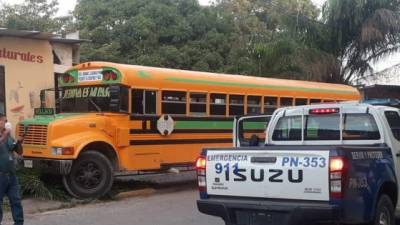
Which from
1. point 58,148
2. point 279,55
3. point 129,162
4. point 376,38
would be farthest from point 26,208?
point 376,38

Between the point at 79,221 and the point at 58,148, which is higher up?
the point at 58,148

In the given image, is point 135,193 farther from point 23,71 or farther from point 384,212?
point 384,212

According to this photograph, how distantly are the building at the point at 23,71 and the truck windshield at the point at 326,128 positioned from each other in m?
7.46

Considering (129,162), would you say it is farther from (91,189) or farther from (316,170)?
(316,170)

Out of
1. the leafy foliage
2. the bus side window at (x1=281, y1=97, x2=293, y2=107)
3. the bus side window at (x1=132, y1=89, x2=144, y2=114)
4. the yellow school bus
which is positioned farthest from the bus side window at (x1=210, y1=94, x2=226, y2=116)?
the leafy foliage

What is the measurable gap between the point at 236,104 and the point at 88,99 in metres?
3.70

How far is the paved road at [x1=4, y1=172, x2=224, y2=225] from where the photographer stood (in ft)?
31.7

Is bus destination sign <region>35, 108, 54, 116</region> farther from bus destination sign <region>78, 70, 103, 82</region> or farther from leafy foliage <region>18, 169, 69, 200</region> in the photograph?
leafy foliage <region>18, 169, 69, 200</region>

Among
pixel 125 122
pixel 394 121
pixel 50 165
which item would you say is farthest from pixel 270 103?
pixel 394 121

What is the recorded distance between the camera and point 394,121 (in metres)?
8.00

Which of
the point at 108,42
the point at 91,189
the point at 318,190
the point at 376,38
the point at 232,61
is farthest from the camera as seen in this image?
the point at 108,42

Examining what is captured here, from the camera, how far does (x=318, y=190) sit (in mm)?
6078

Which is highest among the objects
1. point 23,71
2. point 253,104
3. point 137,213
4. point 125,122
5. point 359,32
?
point 359,32

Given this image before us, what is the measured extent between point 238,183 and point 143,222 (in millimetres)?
3276
